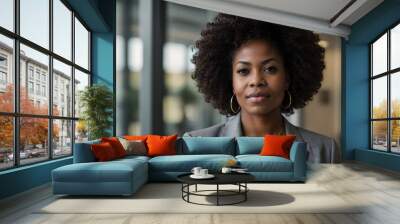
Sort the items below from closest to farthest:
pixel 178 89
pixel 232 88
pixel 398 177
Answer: pixel 398 177 < pixel 232 88 < pixel 178 89

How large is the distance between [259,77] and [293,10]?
4.45 ft

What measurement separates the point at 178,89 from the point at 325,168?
3.37 metres

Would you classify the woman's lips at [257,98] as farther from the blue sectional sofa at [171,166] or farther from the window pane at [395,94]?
the window pane at [395,94]

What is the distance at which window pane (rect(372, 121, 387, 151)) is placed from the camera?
26.9ft

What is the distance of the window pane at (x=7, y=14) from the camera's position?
475cm

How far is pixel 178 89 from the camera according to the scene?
8.14 m

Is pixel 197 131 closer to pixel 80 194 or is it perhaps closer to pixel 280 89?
pixel 280 89

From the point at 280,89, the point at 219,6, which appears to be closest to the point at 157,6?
the point at 219,6

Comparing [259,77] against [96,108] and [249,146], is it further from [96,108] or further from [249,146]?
[96,108]

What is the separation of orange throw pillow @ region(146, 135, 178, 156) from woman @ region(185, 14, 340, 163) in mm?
1635

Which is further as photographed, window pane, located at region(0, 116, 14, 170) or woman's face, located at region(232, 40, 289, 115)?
woman's face, located at region(232, 40, 289, 115)

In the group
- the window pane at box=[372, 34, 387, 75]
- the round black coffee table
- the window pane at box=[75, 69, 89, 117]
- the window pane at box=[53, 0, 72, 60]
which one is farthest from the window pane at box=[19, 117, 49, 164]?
the window pane at box=[372, 34, 387, 75]

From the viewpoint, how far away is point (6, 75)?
189 inches

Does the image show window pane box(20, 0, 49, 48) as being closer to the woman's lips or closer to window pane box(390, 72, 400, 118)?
the woman's lips
